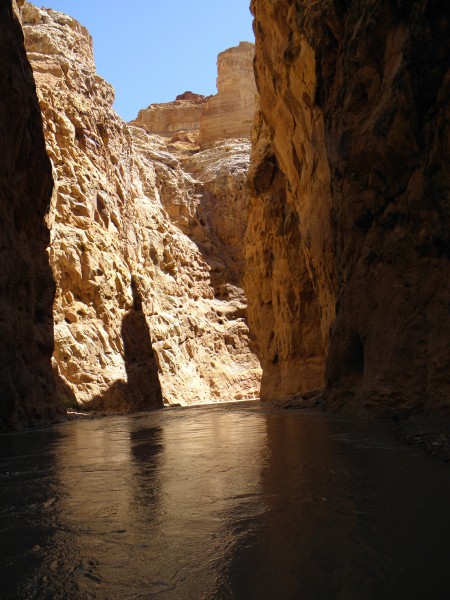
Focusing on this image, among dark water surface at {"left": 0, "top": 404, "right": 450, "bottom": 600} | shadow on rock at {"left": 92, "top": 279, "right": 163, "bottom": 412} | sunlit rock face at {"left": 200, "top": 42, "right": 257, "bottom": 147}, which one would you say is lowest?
dark water surface at {"left": 0, "top": 404, "right": 450, "bottom": 600}

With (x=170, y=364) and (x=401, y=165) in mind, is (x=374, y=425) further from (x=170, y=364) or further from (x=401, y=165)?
(x=170, y=364)

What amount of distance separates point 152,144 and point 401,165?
5198 cm

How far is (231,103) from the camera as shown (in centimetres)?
6675

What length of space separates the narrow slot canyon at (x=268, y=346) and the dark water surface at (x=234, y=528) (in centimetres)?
2

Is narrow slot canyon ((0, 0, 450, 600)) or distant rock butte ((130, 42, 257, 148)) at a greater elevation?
distant rock butte ((130, 42, 257, 148))

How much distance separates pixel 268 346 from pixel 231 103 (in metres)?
48.3

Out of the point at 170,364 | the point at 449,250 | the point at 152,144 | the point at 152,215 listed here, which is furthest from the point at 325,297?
the point at 152,144

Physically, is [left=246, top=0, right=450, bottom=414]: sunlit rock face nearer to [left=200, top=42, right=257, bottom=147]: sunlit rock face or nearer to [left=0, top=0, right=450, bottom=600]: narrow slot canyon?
[left=0, top=0, right=450, bottom=600]: narrow slot canyon

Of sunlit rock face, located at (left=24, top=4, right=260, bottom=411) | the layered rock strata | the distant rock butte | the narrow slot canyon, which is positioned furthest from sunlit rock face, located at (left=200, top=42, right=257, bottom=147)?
the narrow slot canyon

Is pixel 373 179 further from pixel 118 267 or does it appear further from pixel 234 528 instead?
pixel 118 267

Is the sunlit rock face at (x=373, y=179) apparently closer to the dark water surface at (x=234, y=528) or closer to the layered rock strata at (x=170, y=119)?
the dark water surface at (x=234, y=528)

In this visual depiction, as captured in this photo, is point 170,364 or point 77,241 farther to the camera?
point 170,364

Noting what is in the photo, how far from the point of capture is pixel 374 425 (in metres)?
8.18

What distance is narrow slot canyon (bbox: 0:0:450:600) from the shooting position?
2590 millimetres
